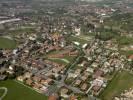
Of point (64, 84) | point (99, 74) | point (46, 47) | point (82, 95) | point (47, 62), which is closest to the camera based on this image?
point (82, 95)

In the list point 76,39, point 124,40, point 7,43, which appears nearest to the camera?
point 7,43

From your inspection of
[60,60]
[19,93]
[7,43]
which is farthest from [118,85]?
[7,43]

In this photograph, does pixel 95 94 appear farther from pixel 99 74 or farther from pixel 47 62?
pixel 47 62

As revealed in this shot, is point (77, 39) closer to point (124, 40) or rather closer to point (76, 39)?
point (76, 39)

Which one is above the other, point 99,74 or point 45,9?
point 45,9

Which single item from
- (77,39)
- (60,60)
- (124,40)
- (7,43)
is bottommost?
(60,60)

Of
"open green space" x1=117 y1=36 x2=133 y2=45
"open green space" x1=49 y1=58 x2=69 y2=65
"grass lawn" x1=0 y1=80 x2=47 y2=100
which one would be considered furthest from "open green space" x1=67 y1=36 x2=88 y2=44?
"grass lawn" x1=0 y1=80 x2=47 y2=100

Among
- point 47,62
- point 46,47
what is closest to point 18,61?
point 47,62

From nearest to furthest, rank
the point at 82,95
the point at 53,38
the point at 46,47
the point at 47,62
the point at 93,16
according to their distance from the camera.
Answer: the point at 82,95, the point at 47,62, the point at 46,47, the point at 53,38, the point at 93,16
